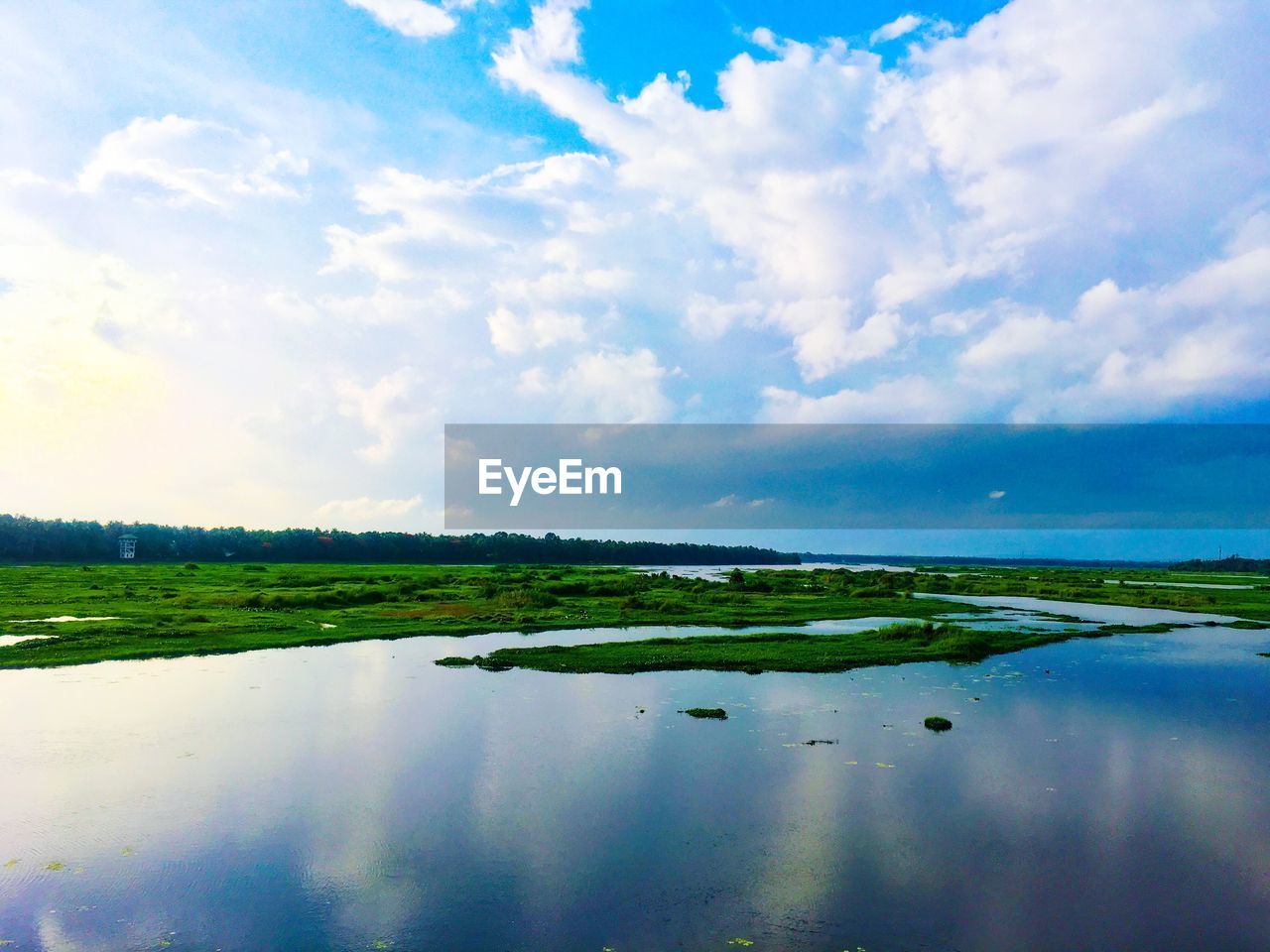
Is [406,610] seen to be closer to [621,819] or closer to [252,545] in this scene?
[621,819]

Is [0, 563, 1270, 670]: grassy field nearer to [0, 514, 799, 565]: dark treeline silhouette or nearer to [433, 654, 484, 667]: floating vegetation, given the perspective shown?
[433, 654, 484, 667]: floating vegetation

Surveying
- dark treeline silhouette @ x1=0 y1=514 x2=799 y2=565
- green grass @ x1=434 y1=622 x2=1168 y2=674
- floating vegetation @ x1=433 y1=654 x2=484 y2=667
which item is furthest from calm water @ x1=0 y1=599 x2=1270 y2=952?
dark treeline silhouette @ x1=0 y1=514 x2=799 y2=565

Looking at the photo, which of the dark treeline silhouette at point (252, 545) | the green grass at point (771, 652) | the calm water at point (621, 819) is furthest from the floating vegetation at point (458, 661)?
the dark treeline silhouette at point (252, 545)

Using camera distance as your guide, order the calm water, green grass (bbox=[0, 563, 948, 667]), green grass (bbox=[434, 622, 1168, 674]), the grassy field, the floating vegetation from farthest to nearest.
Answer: green grass (bbox=[0, 563, 948, 667]), the grassy field, the floating vegetation, green grass (bbox=[434, 622, 1168, 674]), the calm water

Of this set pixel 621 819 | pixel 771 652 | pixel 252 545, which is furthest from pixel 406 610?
pixel 252 545

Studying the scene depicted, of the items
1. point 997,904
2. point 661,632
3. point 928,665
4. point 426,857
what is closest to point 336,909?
point 426,857

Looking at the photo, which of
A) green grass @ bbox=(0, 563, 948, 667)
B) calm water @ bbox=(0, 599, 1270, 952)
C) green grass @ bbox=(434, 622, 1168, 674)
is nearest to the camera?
calm water @ bbox=(0, 599, 1270, 952)
